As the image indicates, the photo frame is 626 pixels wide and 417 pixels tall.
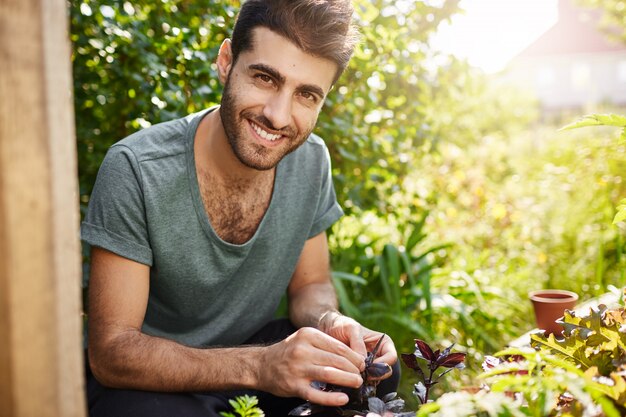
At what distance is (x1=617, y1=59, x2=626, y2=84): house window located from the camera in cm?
3359

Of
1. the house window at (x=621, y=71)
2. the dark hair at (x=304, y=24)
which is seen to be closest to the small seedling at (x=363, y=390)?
the dark hair at (x=304, y=24)

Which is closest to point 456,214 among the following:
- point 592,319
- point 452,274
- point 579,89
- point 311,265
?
point 452,274

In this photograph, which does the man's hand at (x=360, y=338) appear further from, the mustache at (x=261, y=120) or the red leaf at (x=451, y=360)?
the mustache at (x=261, y=120)

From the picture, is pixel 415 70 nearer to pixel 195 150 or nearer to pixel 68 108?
pixel 195 150

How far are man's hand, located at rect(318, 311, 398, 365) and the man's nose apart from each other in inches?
28.6

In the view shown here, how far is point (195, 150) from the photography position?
212 cm

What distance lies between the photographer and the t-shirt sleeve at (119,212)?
1.81 meters

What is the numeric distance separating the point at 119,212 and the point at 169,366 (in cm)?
52

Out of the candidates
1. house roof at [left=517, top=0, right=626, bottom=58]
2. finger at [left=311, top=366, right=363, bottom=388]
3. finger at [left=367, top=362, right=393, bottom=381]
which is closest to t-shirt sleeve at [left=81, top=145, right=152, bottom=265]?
finger at [left=311, top=366, right=363, bottom=388]

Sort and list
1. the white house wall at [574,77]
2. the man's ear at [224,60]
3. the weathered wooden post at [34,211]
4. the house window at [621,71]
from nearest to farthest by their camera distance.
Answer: the weathered wooden post at [34,211] < the man's ear at [224,60] < the house window at [621,71] < the white house wall at [574,77]

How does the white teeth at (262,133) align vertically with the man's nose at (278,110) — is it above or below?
below

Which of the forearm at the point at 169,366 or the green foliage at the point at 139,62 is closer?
the forearm at the point at 169,366

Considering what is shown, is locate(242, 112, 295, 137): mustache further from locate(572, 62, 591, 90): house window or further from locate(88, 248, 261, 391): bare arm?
locate(572, 62, 591, 90): house window

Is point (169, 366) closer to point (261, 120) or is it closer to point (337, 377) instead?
point (337, 377)
